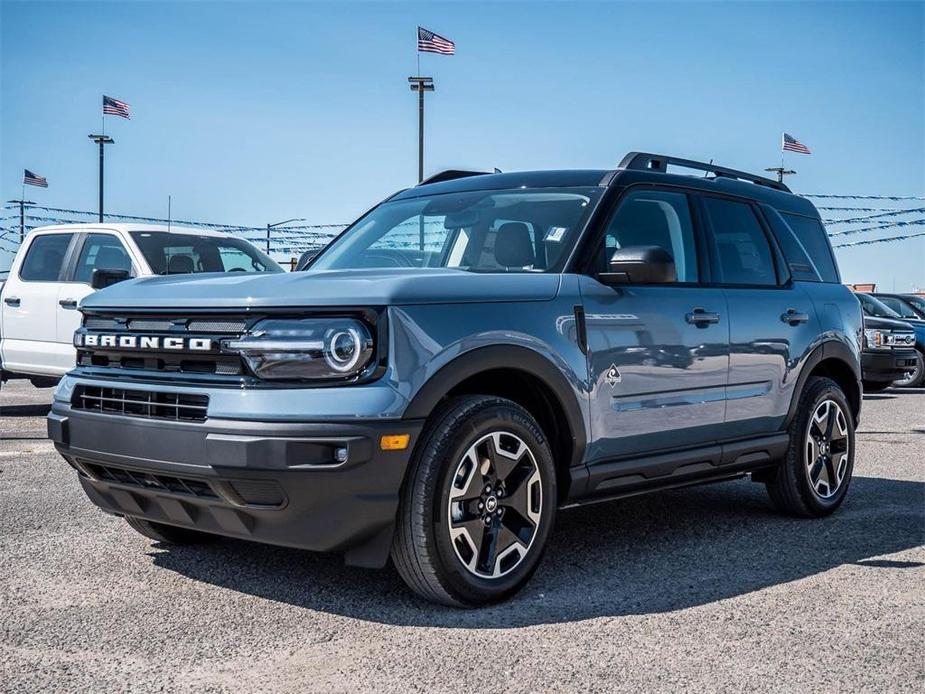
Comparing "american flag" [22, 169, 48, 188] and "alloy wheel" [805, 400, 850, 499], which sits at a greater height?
"american flag" [22, 169, 48, 188]

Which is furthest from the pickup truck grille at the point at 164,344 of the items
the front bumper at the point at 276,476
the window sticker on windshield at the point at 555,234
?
the window sticker on windshield at the point at 555,234

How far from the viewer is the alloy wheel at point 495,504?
425 centimetres

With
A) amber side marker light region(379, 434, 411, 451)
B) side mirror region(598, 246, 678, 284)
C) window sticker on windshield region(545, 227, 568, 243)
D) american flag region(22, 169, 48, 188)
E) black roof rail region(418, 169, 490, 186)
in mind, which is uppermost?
american flag region(22, 169, 48, 188)

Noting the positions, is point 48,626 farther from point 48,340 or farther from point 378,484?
point 48,340

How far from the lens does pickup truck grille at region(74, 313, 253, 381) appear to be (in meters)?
4.07

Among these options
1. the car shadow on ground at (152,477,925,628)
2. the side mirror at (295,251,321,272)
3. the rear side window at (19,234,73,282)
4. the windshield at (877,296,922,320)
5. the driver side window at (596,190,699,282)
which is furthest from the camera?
the windshield at (877,296,922,320)

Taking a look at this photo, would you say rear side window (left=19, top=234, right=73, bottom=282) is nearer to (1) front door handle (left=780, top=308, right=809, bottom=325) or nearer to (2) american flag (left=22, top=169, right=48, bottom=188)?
(1) front door handle (left=780, top=308, right=809, bottom=325)

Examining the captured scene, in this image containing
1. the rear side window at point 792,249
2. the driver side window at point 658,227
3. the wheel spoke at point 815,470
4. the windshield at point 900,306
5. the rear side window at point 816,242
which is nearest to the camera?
the driver side window at point 658,227

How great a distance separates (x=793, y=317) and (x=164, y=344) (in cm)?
361

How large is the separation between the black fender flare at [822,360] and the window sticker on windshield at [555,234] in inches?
77.4

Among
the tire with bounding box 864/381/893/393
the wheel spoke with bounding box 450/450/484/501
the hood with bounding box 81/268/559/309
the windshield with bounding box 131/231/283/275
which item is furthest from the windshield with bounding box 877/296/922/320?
the wheel spoke with bounding box 450/450/484/501

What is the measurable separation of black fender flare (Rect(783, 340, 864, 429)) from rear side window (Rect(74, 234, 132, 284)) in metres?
6.71

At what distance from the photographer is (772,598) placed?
179 inches

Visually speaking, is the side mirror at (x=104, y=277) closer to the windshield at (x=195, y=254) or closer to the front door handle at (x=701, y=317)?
the windshield at (x=195, y=254)
